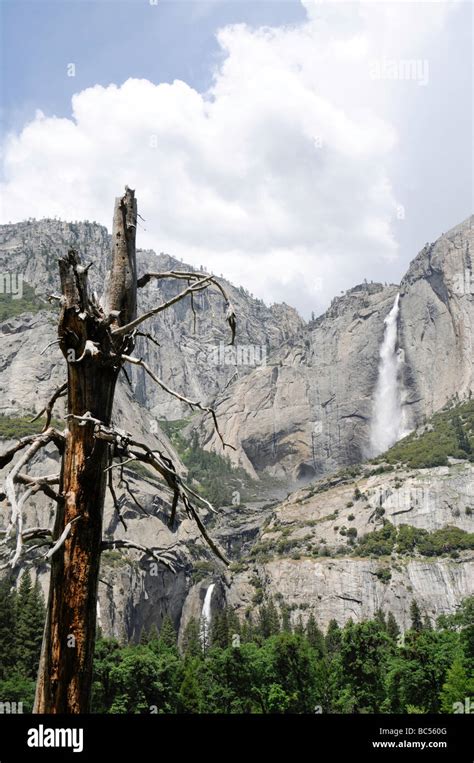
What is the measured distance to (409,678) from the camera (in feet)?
145

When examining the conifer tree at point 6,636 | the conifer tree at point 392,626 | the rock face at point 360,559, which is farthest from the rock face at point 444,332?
the conifer tree at point 6,636

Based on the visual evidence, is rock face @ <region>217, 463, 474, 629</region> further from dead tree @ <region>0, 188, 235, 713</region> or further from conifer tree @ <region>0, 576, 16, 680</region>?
dead tree @ <region>0, 188, 235, 713</region>

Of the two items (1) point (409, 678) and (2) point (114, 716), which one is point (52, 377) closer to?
(1) point (409, 678)

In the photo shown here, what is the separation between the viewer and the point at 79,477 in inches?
213

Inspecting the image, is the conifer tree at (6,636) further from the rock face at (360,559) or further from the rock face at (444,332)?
the rock face at (444,332)

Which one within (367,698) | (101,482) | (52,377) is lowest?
(367,698)

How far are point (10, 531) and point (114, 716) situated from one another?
5.33ft

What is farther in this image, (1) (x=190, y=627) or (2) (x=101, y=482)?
(1) (x=190, y=627)

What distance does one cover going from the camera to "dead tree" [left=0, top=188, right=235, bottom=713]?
198 inches

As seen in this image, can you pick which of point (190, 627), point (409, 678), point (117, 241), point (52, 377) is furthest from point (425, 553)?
point (117, 241)

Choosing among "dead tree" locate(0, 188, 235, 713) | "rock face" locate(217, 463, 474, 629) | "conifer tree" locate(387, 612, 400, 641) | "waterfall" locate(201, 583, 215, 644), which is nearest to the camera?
"dead tree" locate(0, 188, 235, 713)

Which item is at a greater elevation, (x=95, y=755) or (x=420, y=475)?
(x=420, y=475)

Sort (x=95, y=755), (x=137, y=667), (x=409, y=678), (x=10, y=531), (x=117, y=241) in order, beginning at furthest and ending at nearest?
(x=137, y=667) < (x=409, y=678) < (x=117, y=241) < (x=10, y=531) < (x=95, y=755)

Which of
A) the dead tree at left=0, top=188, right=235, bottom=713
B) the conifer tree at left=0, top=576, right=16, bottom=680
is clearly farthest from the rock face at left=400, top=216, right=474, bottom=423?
the dead tree at left=0, top=188, right=235, bottom=713
